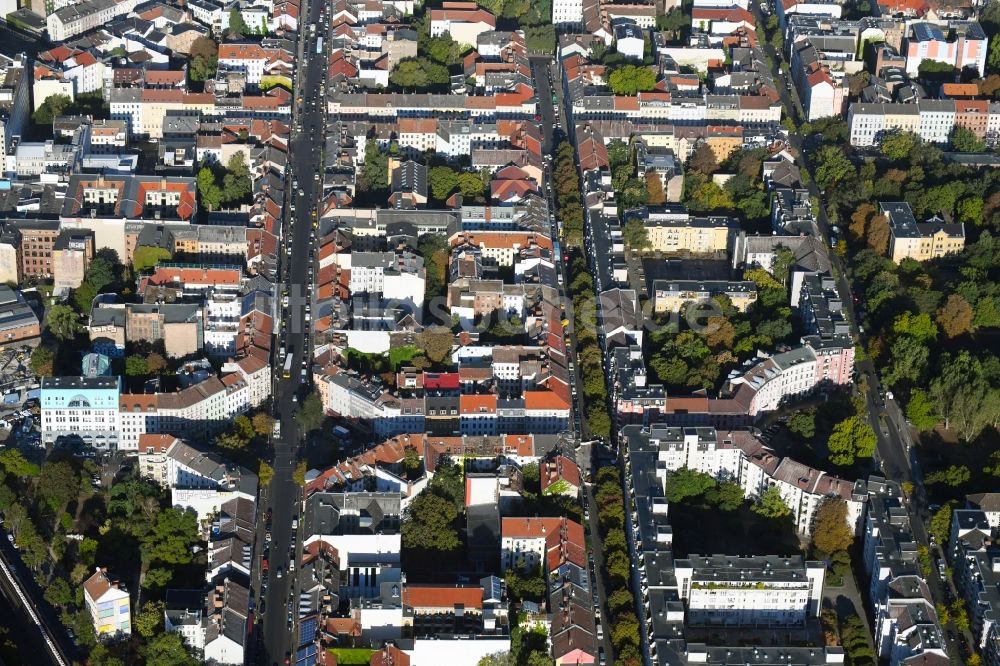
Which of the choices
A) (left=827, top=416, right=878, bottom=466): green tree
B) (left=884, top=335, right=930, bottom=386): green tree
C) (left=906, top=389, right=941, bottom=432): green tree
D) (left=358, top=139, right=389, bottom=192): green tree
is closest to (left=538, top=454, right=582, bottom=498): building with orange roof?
(left=827, top=416, right=878, bottom=466): green tree

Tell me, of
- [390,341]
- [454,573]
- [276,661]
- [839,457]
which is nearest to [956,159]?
[839,457]

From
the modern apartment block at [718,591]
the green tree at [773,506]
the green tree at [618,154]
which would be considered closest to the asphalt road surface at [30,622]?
the modern apartment block at [718,591]

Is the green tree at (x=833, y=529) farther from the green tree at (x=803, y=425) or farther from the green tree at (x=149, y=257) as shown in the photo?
the green tree at (x=149, y=257)

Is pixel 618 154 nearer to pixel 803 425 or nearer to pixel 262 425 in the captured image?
pixel 803 425

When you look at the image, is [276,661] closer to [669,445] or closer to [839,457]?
[669,445]

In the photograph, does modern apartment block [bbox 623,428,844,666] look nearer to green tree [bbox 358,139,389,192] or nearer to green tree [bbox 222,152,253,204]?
green tree [bbox 358,139,389,192]

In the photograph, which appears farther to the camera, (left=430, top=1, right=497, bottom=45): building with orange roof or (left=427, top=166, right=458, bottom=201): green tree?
(left=430, top=1, right=497, bottom=45): building with orange roof
